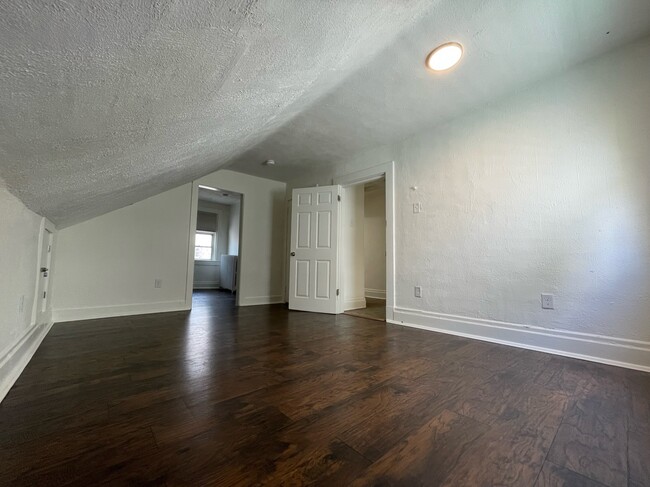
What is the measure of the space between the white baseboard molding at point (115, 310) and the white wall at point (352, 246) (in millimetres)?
2296

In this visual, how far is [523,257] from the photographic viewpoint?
218 cm

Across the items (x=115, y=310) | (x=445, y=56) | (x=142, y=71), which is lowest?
(x=115, y=310)

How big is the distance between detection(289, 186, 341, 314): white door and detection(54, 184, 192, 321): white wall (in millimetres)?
1521

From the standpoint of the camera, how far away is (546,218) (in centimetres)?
209

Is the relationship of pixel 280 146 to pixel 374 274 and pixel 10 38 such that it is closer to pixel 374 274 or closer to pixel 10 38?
pixel 10 38

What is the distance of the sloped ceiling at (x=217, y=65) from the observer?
0.52 m

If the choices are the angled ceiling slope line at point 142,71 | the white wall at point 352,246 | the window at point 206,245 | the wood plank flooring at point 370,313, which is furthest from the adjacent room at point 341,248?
the window at point 206,245

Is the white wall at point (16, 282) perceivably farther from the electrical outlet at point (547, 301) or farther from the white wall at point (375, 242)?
the white wall at point (375, 242)

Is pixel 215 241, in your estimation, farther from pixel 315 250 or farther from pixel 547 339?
pixel 547 339

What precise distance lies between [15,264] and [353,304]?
11.3 feet

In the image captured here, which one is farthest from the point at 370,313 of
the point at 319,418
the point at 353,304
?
the point at 319,418

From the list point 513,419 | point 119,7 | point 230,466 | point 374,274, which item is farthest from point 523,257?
point 374,274

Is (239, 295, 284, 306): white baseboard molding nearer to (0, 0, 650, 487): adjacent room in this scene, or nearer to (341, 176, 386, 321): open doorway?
(0, 0, 650, 487): adjacent room

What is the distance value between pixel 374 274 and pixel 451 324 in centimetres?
303
